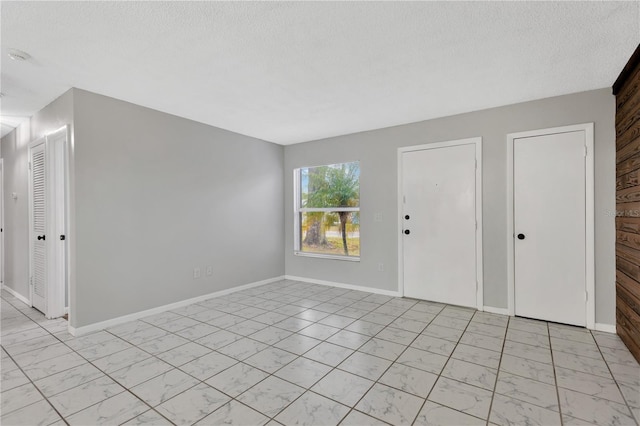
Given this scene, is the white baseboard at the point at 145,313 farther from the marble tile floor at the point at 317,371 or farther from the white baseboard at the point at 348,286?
the white baseboard at the point at 348,286

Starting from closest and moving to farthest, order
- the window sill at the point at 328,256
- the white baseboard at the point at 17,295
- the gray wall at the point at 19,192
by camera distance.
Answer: the gray wall at the point at 19,192 < the white baseboard at the point at 17,295 < the window sill at the point at 328,256

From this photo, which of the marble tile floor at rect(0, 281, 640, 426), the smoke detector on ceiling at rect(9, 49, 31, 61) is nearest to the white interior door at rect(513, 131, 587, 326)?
the marble tile floor at rect(0, 281, 640, 426)

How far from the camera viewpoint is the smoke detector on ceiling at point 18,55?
2.29 m

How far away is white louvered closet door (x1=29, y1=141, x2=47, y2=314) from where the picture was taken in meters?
3.51

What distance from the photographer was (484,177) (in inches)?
143

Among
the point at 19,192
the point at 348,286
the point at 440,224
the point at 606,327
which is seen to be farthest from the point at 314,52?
the point at 19,192

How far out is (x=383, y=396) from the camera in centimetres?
196

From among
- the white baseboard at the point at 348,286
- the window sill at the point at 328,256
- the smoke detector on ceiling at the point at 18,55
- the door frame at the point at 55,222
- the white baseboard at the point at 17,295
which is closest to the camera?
the smoke detector on ceiling at the point at 18,55

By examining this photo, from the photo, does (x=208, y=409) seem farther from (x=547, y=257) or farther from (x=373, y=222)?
→ (x=547, y=257)

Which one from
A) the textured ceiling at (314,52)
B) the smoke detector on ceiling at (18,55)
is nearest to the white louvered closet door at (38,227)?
the textured ceiling at (314,52)

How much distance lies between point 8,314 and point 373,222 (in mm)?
4739

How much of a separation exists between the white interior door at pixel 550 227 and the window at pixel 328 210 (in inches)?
84.3

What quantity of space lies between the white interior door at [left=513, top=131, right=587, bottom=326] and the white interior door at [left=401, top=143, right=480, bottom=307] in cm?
47

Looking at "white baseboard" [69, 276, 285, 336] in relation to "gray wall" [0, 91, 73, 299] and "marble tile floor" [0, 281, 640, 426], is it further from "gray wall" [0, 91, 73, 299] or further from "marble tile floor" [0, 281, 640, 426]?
"gray wall" [0, 91, 73, 299]
